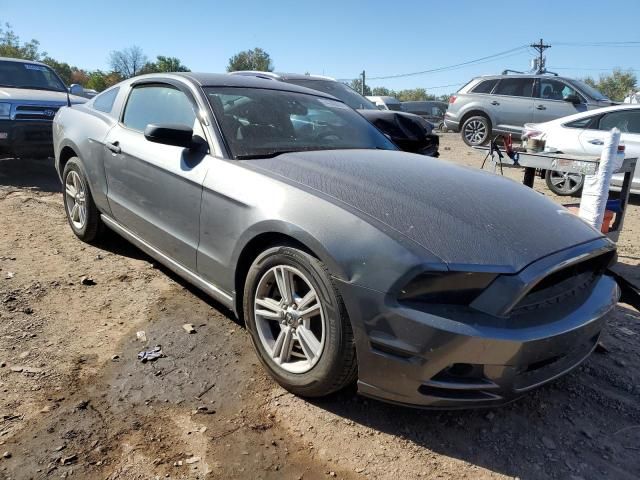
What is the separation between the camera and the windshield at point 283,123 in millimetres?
3079

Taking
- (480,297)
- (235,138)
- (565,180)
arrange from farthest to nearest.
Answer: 1. (565,180)
2. (235,138)
3. (480,297)

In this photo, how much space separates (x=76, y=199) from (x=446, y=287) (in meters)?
3.79

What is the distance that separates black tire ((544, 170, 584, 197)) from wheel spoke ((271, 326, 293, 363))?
6.44 meters

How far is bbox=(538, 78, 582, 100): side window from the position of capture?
11844mm

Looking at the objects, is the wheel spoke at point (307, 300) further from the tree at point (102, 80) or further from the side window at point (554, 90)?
the tree at point (102, 80)

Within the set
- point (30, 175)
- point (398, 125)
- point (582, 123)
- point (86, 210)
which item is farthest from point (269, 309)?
point (30, 175)

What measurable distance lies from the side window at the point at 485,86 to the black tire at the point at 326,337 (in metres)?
12.0

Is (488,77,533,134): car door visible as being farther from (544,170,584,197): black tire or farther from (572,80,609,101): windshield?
(544,170,584,197): black tire

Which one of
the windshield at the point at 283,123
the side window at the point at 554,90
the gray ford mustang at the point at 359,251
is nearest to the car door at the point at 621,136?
the side window at the point at 554,90

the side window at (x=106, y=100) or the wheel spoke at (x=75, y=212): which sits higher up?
the side window at (x=106, y=100)

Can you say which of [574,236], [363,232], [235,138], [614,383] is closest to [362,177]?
[363,232]

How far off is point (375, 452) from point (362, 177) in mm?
1342

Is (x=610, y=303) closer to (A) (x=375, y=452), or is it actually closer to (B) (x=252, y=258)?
(A) (x=375, y=452)

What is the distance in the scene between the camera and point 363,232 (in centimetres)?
214
